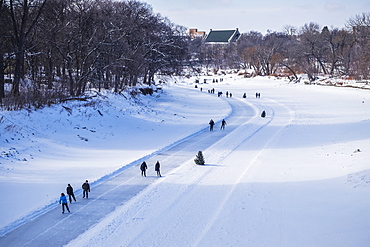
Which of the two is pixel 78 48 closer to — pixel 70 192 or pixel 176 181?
pixel 176 181

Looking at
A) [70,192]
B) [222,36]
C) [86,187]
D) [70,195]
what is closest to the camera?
[70,192]

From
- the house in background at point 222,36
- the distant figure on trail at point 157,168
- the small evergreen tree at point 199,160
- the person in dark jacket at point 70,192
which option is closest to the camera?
the person in dark jacket at point 70,192

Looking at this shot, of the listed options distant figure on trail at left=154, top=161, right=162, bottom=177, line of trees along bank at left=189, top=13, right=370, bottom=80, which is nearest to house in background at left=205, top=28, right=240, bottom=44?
line of trees along bank at left=189, top=13, right=370, bottom=80

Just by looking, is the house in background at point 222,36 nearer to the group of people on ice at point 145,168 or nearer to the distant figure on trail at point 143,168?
the group of people on ice at point 145,168

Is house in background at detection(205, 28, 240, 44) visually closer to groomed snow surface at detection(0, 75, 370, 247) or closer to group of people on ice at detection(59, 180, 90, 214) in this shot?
groomed snow surface at detection(0, 75, 370, 247)

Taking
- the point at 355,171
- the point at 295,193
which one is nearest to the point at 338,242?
the point at 295,193

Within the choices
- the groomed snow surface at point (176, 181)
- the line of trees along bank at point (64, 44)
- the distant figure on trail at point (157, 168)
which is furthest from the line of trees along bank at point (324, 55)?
the distant figure on trail at point (157, 168)

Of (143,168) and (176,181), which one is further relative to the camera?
(143,168)

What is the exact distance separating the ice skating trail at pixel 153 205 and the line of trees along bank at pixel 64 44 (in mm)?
9955

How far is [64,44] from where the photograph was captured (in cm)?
2778

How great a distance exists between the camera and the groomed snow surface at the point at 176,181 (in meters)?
10.4

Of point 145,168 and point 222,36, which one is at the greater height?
point 222,36

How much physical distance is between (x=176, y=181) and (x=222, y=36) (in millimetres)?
131500

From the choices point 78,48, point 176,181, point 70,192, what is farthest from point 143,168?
point 78,48
